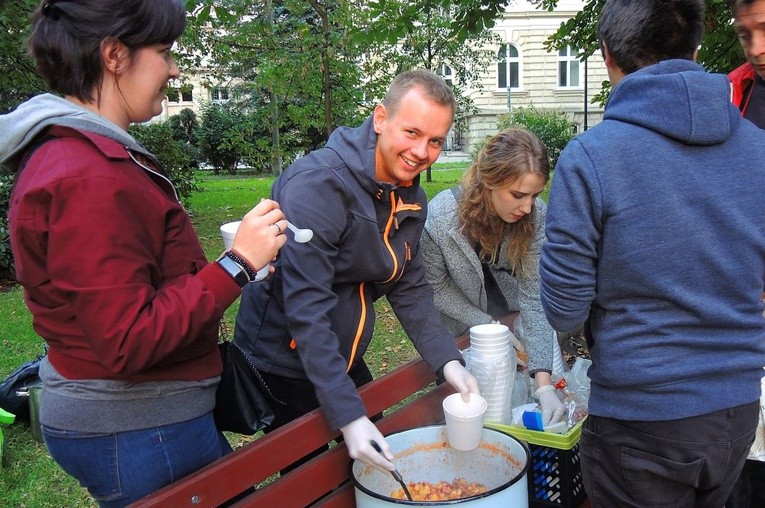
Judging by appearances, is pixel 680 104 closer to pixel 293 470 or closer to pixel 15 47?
pixel 293 470

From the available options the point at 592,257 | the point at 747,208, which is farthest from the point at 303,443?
the point at 747,208

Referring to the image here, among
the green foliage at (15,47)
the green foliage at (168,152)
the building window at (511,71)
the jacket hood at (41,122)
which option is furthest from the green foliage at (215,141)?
the jacket hood at (41,122)

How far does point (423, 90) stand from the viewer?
2.01 m

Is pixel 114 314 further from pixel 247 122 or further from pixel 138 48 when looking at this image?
pixel 247 122

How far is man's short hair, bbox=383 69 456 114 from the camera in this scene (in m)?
2.02

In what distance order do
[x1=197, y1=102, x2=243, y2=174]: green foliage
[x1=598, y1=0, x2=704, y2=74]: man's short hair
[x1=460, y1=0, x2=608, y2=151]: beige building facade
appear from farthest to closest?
[x1=460, y1=0, x2=608, y2=151]: beige building facade → [x1=197, y1=102, x2=243, y2=174]: green foliage → [x1=598, y1=0, x2=704, y2=74]: man's short hair

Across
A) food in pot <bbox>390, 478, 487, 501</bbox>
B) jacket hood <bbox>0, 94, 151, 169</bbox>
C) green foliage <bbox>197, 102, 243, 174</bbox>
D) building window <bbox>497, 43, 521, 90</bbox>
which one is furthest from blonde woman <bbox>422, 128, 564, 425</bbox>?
building window <bbox>497, 43, 521, 90</bbox>

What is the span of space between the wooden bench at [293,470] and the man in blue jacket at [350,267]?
108 millimetres

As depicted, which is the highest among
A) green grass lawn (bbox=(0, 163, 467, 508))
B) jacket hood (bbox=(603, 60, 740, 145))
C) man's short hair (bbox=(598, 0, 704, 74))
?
man's short hair (bbox=(598, 0, 704, 74))

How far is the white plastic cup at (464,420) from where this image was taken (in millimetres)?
1924

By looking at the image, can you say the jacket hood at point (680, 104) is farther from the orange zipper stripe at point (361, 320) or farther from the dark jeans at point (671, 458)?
the orange zipper stripe at point (361, 320)

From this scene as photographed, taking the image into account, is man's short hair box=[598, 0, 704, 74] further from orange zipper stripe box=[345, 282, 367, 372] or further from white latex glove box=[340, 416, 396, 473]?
white latex glove box=[340, 416, 396, 473]

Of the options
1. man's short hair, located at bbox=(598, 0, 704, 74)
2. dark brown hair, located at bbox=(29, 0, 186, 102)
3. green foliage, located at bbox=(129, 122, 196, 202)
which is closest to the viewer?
dark brown hair, located at bbox=(29, 0, 186, 102)

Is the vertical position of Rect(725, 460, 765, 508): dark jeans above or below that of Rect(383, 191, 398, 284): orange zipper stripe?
below
